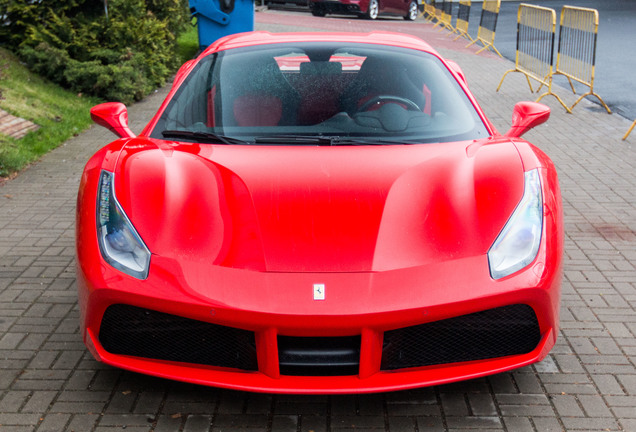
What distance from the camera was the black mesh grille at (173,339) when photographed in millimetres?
2748

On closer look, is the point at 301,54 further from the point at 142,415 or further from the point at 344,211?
the point at 142,415

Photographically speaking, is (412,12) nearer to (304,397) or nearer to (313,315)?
(304,397)

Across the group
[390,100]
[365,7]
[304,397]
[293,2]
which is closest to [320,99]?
[390,100]

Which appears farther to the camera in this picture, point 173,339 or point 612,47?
point 612,47

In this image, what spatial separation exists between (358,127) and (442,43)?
52.2 feet

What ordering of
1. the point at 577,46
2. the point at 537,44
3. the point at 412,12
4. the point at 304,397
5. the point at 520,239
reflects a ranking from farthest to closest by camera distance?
1. the point at 412,12
2. the point at 537,44
3. the point at 577,46
4. the point at 304,397
5. the point at 520,239

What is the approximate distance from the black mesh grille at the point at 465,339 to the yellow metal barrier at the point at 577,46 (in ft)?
25.8

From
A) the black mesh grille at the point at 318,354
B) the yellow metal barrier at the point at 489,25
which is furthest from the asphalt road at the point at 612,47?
the black mesh grille at the point at 318,354

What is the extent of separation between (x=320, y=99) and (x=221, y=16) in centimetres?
905

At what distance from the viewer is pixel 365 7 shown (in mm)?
25172

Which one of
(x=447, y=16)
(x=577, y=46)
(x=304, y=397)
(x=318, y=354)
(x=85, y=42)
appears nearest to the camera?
(x=318, y=354)

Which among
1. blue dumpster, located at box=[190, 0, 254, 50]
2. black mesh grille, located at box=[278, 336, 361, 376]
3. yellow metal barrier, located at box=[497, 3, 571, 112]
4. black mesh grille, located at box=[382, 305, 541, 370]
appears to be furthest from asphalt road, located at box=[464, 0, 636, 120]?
black mesh grille, located at box=[278, 336, 361, 376]

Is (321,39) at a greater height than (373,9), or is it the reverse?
(321,39)

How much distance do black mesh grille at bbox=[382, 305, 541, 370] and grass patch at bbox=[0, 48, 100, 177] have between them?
5104mm
